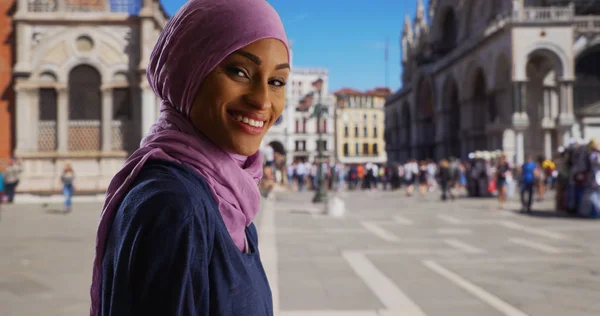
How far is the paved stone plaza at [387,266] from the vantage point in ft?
17.1

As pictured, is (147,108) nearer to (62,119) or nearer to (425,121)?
(62,119)

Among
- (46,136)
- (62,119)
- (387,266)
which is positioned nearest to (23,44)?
(62,119)

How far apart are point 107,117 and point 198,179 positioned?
801 inches

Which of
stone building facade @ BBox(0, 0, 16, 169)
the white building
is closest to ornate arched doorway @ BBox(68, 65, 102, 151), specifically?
stone building facade @ BBox(0, 0, 16, 169)

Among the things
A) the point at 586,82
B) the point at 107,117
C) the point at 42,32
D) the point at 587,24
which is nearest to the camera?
the point at 107,117

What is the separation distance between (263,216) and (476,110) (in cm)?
2452

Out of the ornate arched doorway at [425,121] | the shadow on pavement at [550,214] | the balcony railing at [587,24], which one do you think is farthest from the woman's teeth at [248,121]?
the ornate arched doorway at [425,121]

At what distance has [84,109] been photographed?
2066 centimetres

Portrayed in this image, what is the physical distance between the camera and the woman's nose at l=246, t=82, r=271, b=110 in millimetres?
1455

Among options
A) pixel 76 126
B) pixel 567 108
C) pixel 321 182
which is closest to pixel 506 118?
pixel 567 108

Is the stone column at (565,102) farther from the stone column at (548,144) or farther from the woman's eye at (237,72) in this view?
the woman's eye at (237,72)

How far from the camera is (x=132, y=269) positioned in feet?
3.72

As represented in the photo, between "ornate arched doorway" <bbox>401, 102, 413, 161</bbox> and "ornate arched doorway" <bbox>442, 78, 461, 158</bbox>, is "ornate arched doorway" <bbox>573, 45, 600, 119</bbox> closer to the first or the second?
"ornate arched doorway" <bbox>442, 78, 461, 158</bbox>

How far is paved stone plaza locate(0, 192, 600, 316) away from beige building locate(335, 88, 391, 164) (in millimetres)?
79672
